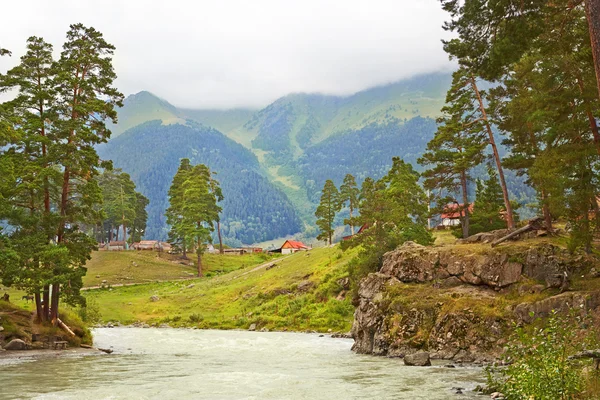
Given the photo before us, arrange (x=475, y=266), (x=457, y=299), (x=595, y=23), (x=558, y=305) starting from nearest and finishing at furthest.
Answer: (x=595, y=23) < (x=558, y=305) < (x=457, y=299) < (x=475, y=266)

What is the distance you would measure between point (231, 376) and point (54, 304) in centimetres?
1837

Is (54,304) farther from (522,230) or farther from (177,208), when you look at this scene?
(177,208)

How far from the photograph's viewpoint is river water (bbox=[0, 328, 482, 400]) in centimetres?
2039

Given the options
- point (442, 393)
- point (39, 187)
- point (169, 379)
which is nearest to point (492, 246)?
point (442, 393)

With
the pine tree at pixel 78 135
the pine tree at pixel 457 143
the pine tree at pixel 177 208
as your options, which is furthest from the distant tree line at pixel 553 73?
the pine tree at pixel 177 208

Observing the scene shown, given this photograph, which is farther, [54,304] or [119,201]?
[119,201]

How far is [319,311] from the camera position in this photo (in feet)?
209

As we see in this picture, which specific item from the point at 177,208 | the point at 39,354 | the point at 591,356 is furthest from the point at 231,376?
the point at 177,208

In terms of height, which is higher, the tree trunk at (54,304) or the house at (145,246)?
the house at (145,246)

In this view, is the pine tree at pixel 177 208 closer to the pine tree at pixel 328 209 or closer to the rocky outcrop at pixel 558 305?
the pine tree at pixel 328 209

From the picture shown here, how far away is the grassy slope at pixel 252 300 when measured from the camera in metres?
64.0

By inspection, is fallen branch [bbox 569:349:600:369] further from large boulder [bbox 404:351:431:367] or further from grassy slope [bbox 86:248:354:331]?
grassy slope [bbox 86:248:354:331]

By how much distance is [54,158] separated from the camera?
3638 cm

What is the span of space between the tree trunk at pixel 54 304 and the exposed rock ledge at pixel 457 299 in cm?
2195
